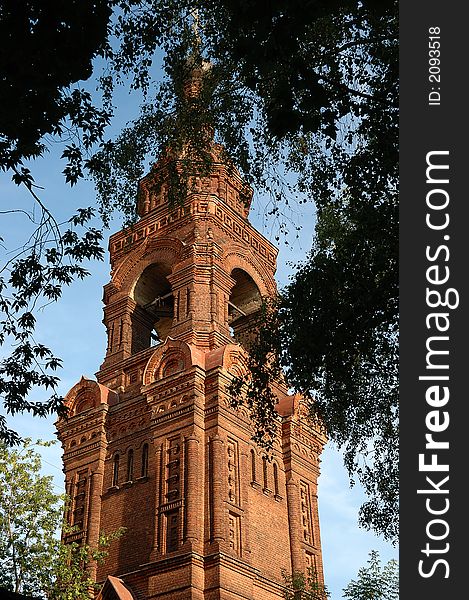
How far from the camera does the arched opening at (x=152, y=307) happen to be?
72.8 feet

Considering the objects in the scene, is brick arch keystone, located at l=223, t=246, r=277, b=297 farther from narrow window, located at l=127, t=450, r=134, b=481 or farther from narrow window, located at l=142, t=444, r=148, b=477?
narrow window, located at l=127, t=450, r=134, b=481

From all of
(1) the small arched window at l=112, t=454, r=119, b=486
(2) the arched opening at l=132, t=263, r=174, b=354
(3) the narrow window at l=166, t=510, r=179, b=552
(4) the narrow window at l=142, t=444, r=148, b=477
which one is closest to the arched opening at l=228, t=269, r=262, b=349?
(2) the arched opening at l=132, t=263, r=174, b=354

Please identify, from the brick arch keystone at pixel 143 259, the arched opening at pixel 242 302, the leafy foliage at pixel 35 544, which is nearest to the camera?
the leafy foliage at pixel 35 544

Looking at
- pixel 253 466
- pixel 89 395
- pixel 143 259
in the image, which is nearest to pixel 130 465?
pixel 89 395

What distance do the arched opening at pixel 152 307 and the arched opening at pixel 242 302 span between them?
74.1 inches

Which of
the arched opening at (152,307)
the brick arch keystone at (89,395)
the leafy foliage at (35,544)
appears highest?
the arched opening at (152,307)

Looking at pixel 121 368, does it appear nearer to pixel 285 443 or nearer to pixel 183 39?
pixel 285 443

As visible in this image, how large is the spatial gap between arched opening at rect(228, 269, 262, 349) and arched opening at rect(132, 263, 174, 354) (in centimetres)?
188

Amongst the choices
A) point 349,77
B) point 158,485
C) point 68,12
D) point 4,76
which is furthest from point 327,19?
point 158,485

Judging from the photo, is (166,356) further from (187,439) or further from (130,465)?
(130,465)

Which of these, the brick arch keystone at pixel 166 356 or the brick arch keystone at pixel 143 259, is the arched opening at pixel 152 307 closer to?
the brick arch keystone at pixel 143 259

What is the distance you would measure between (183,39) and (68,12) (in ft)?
10.1

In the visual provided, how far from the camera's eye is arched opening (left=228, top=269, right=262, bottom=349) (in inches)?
884

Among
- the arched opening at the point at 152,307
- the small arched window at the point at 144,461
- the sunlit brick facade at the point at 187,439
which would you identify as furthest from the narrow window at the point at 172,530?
the arched opening at the point at 152,307
